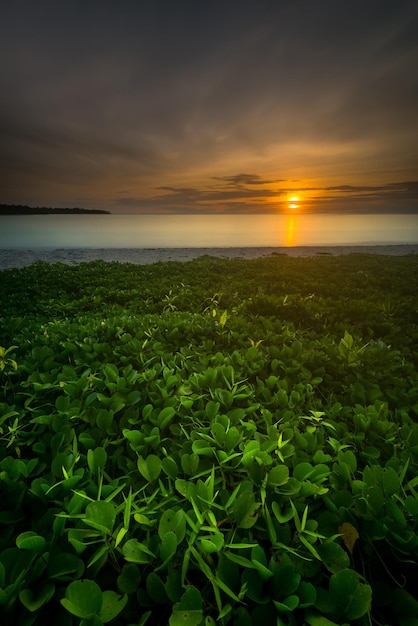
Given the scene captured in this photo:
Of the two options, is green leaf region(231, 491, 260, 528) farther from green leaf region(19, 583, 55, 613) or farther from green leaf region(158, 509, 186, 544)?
green leaf region(19, 583, 55, 613)

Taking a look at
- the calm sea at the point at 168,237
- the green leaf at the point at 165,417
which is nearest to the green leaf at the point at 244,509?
the green leaf at the point at 165,417

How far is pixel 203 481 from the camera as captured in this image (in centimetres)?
136

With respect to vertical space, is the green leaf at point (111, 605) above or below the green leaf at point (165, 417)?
below

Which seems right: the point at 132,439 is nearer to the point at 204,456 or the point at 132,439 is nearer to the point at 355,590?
the point at 204,456

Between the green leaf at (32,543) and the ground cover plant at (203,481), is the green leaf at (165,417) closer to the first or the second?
the ground cover plant at (203,481)

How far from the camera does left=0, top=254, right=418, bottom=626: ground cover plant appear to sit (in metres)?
0.96

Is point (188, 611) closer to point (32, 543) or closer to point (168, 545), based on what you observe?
point (168, 545)

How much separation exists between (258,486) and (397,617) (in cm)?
50

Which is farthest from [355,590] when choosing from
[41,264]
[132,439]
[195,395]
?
[41,264]

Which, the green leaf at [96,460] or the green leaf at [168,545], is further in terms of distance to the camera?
the green leaf at [96,460]

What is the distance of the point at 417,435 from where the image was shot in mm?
1720

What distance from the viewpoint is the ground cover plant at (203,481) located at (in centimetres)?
96

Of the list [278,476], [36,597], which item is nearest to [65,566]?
[36,597]

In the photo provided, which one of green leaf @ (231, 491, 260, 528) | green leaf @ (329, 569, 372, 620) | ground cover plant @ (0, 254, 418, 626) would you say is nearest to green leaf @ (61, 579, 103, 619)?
ground cover plant @ (0, 254, 418, 626)
